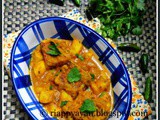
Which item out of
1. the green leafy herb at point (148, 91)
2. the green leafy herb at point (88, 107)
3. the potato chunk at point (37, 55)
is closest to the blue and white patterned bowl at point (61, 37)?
the potato chunk at point (37, 55)

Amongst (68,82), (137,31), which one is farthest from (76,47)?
(137,31)

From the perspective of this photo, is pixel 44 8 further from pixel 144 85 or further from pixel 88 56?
pixel 144 85

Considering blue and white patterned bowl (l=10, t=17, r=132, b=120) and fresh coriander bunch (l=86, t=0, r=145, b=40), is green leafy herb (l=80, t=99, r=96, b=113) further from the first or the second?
fresh coriander bunch (l=86, t=0, r=145, b=40)

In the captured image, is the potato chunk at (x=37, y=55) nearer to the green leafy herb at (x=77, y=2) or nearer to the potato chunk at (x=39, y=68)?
the potato chunk at (x=39, y=68)

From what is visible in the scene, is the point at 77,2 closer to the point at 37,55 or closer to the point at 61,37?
the point at 61,37

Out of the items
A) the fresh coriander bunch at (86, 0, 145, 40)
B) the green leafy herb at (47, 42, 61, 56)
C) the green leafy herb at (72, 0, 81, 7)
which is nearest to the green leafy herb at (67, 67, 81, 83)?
the green leafy herb at (47, 42, 61, 56)

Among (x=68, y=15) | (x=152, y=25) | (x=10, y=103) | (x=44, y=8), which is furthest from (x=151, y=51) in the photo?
(x=10, y=103)
